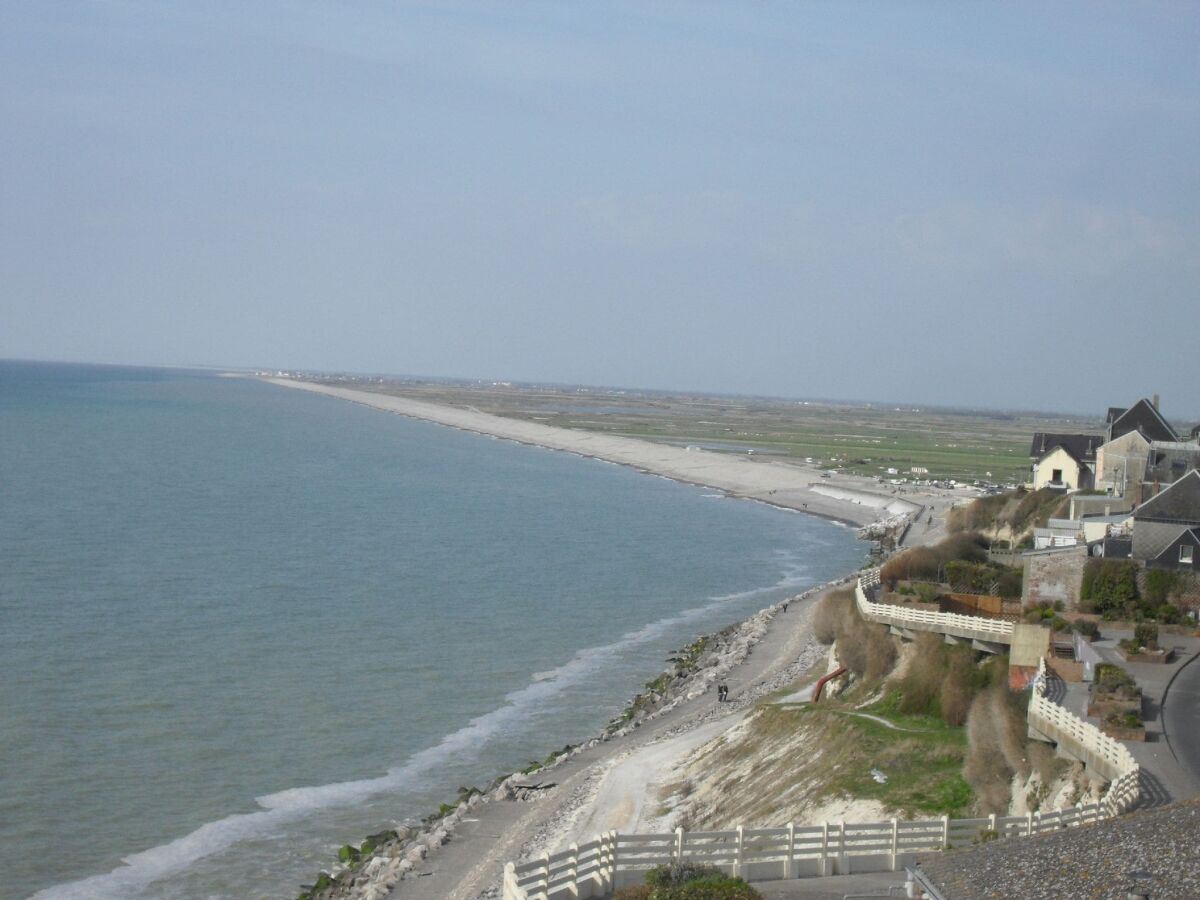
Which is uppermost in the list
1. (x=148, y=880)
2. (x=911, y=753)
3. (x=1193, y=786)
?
(x=1193, y=786)

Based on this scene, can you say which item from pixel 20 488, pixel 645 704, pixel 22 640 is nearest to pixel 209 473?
pixel 20 488

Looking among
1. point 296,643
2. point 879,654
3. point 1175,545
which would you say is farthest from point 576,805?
point 296,643

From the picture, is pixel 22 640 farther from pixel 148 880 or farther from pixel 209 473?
pixel 209 473

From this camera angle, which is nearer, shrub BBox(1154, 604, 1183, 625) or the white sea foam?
the white sea foam

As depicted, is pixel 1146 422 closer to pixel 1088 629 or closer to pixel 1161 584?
pixel 1161 584

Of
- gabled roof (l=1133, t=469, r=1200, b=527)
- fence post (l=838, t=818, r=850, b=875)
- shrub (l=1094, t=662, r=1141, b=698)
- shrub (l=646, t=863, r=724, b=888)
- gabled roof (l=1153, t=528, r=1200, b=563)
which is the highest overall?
gabled roof (l=1133, t=469, r=1200, b=527)

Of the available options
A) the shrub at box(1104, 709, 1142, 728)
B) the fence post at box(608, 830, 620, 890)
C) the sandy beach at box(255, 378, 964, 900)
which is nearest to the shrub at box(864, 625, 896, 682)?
the sandy beach at box(255, 378, 964, 900)

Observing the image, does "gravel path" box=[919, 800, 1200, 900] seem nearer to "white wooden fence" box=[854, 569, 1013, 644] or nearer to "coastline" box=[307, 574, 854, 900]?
"coastline" box=[307, 574, 854, 900]
